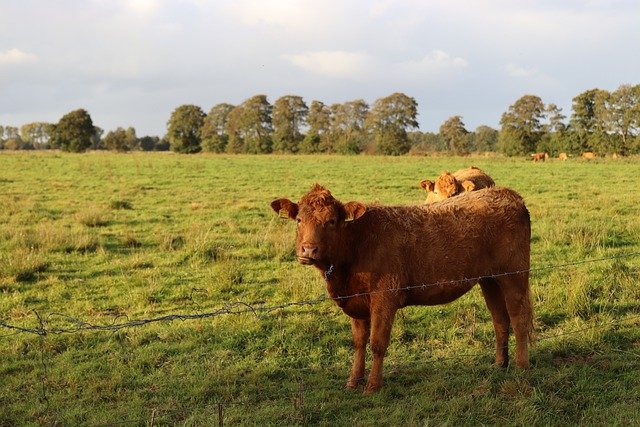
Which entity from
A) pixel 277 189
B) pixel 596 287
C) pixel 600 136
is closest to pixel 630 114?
pixel 600 136

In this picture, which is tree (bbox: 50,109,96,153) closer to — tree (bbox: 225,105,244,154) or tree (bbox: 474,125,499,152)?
tree (bbox: 225,105,244,154)

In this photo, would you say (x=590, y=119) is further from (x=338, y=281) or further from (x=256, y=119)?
(x=338, y=281)

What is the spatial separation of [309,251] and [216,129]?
9245cm

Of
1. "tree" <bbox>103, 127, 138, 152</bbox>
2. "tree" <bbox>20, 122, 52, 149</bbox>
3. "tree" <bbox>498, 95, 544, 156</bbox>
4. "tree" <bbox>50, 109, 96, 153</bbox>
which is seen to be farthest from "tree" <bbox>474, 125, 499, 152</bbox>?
"tree" <bbox>20, 122, 52, 149</bbox>

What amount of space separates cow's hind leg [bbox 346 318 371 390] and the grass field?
0.19 meters

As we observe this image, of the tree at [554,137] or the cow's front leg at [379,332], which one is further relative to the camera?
the tree at [554,137]

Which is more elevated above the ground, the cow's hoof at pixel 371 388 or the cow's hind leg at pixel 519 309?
the cow's hind leg at pixel 519 309

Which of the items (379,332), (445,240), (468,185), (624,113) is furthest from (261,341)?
(624,113)

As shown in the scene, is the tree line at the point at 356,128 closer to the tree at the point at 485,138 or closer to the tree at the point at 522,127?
the tree at the point at 522,127

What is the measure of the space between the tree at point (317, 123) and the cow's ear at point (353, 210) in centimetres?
8031

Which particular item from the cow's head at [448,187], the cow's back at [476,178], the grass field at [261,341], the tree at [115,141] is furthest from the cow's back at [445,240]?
the tree at [115,141]

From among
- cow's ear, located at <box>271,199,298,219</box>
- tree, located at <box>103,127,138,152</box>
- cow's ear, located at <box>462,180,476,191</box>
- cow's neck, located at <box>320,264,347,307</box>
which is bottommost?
cow's neck, located at <box>320,264,347,307</box>

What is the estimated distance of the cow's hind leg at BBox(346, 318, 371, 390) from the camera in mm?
5883

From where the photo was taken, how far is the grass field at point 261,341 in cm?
527
